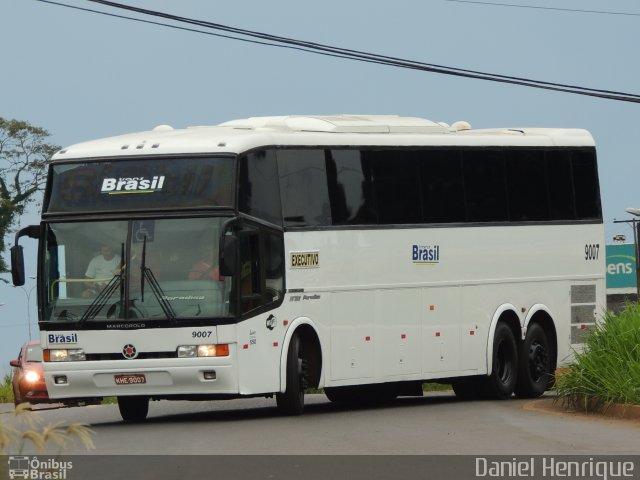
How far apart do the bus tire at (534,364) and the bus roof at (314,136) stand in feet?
10.1

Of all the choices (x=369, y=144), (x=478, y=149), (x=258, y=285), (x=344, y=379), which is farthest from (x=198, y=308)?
(x=478, y=149)

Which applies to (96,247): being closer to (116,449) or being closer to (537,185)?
(116,449)

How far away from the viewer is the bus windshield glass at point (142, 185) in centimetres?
1988

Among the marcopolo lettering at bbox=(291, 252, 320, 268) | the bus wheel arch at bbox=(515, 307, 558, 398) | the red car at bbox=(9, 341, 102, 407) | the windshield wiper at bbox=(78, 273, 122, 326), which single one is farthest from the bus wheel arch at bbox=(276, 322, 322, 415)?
the red car at bbox=(9, 341, 102, 407)

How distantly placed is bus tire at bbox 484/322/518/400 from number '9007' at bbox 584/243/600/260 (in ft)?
7.43

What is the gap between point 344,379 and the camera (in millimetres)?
21906

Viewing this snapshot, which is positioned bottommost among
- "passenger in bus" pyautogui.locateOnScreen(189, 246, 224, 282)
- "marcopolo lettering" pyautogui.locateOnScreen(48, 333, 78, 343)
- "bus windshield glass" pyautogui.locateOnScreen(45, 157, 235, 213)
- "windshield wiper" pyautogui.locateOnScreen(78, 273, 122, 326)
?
"marcopolo lettering" pyautogui.locateOnScreen(48, 333, 78, 343)

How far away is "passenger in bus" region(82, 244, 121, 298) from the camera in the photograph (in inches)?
779

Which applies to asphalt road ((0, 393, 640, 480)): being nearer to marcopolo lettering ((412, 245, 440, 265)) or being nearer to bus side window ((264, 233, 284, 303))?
bus side window ((264, 233, 284, 303))

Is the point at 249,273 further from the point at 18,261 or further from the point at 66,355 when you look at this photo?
the point at 18,261

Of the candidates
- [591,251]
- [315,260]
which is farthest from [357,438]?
[591,251]

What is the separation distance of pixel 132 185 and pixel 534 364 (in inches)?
339

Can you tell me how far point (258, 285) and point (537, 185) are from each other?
7.19m

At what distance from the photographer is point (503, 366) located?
25453mm
